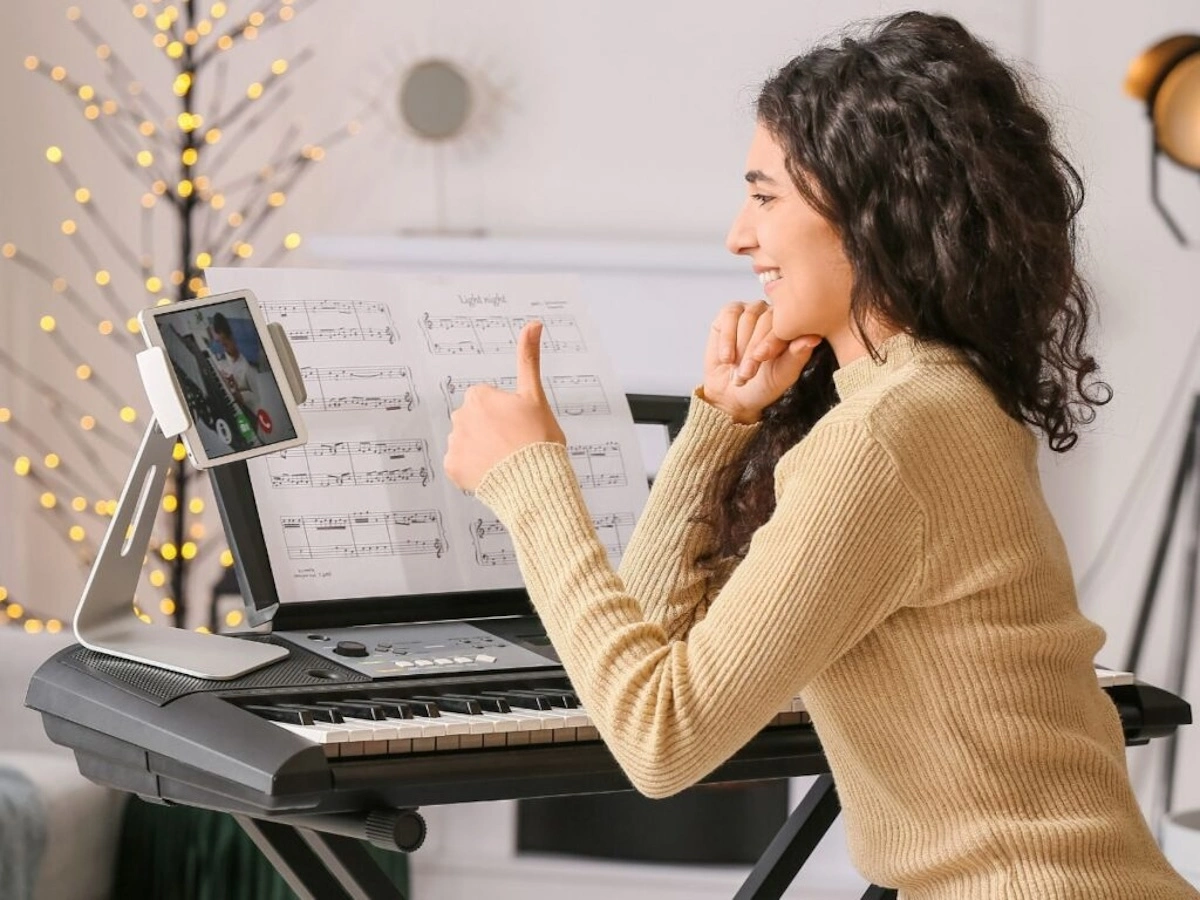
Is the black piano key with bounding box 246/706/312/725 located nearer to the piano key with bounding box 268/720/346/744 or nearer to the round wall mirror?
the piano key with bounding box 268/720/346/744

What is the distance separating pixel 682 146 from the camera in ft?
10.9

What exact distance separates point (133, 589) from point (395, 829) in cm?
45

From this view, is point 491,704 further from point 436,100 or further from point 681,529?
point 436,100

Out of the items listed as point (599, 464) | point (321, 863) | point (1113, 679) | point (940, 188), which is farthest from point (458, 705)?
point (1113, 679)

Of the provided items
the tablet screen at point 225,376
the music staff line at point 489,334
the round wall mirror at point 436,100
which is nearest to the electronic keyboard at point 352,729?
the tablet screen at point 225,376

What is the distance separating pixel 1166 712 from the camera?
5.69 ft

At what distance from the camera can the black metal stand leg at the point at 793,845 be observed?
184 centimetres

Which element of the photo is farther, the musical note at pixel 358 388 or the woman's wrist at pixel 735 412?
the musical note at pixel 358 388

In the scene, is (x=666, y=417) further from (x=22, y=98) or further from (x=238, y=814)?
(x=22, y=98)

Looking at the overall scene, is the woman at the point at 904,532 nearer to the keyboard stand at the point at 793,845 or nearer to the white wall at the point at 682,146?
the keyboard stand at the point at 793,845

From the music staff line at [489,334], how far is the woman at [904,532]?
446 mm

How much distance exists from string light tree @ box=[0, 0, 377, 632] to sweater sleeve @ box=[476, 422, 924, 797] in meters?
2.21

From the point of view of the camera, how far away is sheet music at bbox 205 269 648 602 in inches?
66.1

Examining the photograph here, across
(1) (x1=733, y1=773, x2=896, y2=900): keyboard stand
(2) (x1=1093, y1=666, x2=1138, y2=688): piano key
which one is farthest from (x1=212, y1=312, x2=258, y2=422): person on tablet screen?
(2) (x1=1093, y1=666, x2=1138, y2=688): piano key
